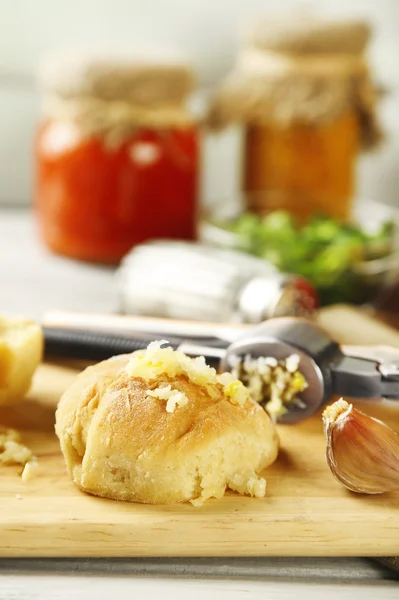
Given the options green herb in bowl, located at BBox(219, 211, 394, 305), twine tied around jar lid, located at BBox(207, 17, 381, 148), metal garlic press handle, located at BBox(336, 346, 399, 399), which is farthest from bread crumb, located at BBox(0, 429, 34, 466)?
twine tied around jar lid, located at BBox(207, 17, 381, 148)

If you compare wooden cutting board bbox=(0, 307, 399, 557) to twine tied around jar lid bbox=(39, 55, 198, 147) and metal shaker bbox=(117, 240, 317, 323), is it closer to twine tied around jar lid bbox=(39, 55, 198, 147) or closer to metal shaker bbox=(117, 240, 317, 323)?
metal shaker bbox=(117, 240, 317, 323)

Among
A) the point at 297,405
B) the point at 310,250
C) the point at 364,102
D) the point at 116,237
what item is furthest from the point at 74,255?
the point at 297,405

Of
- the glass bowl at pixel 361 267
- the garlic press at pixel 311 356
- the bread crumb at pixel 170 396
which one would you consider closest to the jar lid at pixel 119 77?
the glass bowl at pixel 361 267

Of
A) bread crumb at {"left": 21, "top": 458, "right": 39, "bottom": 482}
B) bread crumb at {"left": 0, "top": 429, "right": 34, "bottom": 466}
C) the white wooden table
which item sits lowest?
the white wooden table

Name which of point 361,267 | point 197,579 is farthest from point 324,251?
point 197,579

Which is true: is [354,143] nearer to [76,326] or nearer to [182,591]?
[76,326]

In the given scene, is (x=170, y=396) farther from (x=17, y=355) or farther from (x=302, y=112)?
(x=302, y=112)

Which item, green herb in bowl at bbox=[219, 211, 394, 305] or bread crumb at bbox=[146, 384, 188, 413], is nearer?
bread crumb at bbox=[146, 384, 188, 413]
